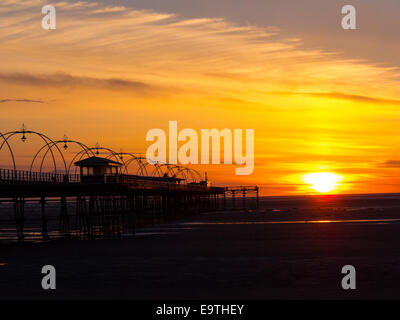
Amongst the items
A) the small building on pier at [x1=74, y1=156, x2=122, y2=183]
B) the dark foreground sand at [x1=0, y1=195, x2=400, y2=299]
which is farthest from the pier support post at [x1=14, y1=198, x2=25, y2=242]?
the small building on pier at [x1=74, y1=156, x2=122, y2=183]

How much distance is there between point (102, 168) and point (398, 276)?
34.6 meters

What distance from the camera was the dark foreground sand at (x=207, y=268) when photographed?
20.2m

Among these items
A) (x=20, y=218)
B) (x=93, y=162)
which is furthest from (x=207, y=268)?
(x=93, y=162)

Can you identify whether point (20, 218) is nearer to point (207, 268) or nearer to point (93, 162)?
point (93, 162)

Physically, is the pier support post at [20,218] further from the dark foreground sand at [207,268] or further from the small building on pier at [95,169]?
the small building on pier at [95,169]

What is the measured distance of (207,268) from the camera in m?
25.6

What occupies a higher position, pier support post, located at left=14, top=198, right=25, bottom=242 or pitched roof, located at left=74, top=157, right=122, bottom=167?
pitched roof, located at left=74, top=157, right=122, bottom=167

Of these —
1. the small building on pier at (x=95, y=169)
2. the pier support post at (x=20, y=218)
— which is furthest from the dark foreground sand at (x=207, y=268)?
the small building on pier at (x=95, y=169)

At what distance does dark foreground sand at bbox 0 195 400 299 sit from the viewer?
20.2 meters

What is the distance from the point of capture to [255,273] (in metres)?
24.1

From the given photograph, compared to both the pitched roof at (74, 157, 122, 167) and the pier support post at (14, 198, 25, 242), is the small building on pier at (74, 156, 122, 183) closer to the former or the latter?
the pitched roof at (74, 157, 122, 167)
